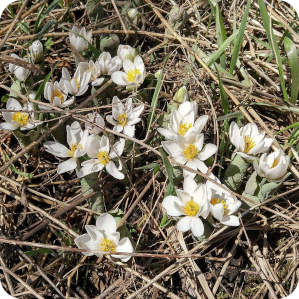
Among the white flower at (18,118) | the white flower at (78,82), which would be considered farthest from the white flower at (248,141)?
the white flower at (18,118)

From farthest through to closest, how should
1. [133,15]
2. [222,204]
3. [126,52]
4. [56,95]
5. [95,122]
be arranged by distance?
1. [133,15]
2. [126,52]
3. [56,95]
4. [95,122]
5. [222,204]

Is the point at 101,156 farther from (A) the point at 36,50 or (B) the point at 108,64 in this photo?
(A) the point at 36,50

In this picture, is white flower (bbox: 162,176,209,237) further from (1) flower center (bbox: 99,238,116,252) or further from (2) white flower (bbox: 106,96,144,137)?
(2) white flower (bbox: 106,96,144,137)

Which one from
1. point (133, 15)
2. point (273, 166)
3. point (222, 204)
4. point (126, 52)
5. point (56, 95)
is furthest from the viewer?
point (133, 15)

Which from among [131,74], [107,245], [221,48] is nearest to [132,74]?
[131,74]

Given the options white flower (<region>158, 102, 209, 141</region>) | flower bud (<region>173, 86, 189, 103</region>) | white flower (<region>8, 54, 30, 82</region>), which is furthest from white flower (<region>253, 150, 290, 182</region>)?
white flower (<region>8, 54, 30, 82</region>)

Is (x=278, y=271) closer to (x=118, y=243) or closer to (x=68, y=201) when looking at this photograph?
(x=118, y=243)
